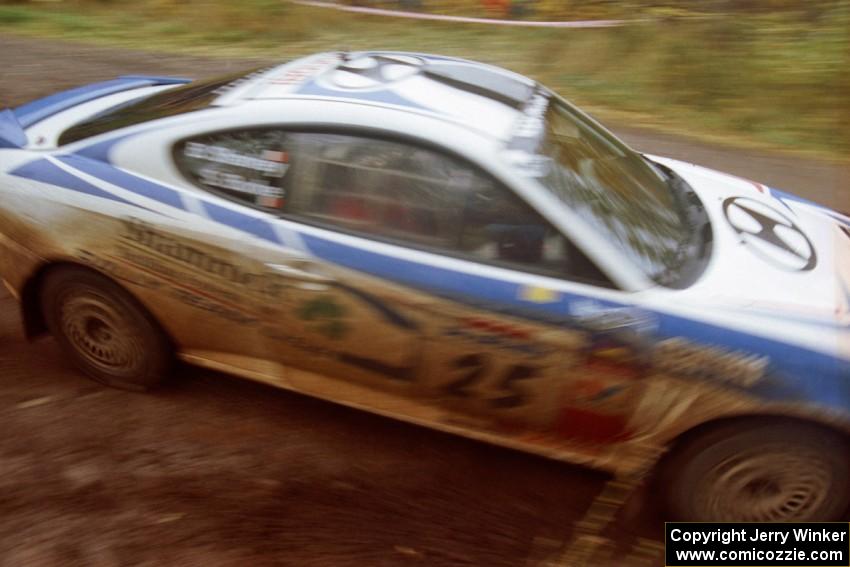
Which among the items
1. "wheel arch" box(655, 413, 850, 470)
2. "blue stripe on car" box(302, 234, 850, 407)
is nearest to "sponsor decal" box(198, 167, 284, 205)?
"blue stripe on car" box(302, 234, 850, 407)

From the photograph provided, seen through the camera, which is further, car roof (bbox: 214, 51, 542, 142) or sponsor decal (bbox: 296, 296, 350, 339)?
car roof (bbox: 214, 51, 542, 142)

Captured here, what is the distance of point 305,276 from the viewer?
288 cm

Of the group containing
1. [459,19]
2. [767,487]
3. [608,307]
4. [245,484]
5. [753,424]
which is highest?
[459,19]

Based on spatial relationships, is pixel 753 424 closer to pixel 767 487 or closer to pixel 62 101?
pixel 767 487

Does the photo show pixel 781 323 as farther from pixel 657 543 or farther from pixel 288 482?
pixel 288 482

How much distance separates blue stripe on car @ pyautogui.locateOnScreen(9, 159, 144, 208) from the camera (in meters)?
3.12

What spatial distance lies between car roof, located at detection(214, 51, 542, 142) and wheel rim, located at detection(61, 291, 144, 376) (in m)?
1.07

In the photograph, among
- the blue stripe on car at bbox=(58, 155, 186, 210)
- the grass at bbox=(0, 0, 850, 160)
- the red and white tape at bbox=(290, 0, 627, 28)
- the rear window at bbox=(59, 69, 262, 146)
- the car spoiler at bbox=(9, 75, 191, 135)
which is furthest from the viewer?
the red and white tape at bbox=(290, 0, 627, 28)

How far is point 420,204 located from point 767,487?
1.64 metres

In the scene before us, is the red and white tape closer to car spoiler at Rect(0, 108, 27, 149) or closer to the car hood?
the car hood

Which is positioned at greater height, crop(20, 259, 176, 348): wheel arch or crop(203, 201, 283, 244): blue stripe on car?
crop(203, 201, 283, 244): blue stripe on car

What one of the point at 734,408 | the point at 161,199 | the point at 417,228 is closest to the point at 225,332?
the point at 161,199

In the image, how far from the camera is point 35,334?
3.56 metres

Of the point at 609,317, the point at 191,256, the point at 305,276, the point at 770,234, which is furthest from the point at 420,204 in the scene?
the point at 770,234
